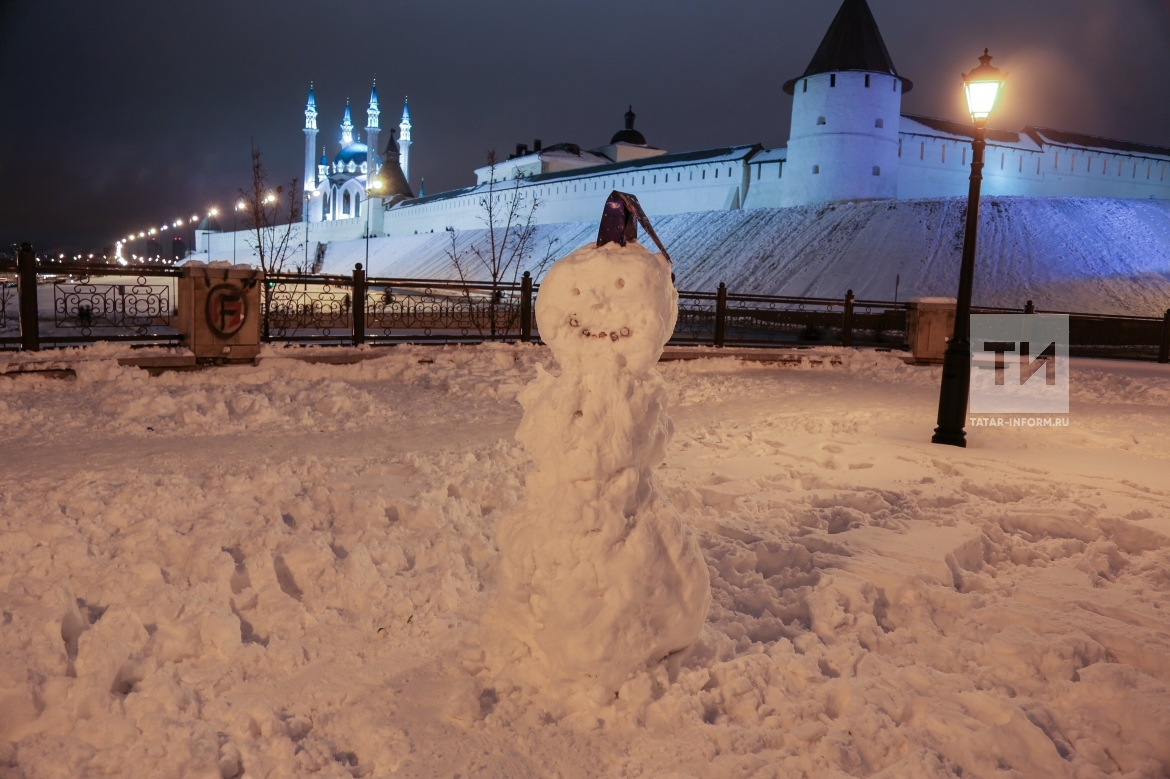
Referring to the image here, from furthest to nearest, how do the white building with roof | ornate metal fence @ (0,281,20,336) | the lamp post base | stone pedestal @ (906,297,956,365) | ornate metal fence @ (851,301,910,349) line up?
the white building with roof
ornate metal fence @ (851,301,910,349)
stone pedestal @ (906,297,956,365)
ornate metal fence @ (0,281,20,336)
the lamp post base

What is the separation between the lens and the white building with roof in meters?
50.7

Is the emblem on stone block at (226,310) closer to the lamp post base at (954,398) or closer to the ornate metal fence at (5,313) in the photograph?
the ornate metal fence at (5,313)

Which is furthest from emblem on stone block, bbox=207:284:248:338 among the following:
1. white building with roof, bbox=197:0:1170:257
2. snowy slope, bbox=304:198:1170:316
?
white building with roof, bbox=197:0:1170:257

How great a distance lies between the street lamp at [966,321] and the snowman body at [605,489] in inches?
217

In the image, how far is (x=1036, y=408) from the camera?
34.0 ft

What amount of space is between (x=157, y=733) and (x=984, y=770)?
118 inches

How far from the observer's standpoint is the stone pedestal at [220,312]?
10.3 meters

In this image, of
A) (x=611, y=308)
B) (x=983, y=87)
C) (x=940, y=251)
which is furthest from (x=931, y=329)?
(x=940, y=251)

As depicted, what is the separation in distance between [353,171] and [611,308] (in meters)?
104

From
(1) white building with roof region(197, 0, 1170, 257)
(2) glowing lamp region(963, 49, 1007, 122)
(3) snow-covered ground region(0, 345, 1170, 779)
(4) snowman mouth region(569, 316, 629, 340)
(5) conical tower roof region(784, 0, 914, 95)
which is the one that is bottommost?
(3) snow-covered ground region(0, 345, 1170, 779)

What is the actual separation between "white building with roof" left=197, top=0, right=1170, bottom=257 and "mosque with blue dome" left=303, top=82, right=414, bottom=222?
28.9 m

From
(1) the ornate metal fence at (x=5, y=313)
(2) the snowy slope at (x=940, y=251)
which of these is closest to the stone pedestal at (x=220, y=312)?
(1) the ornate metal fence at (x=5, y=313)

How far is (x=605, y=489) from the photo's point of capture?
10.0 ft

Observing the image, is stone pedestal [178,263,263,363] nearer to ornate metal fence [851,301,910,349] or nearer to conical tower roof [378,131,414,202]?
ornate metal fence [851,301,910,349]
